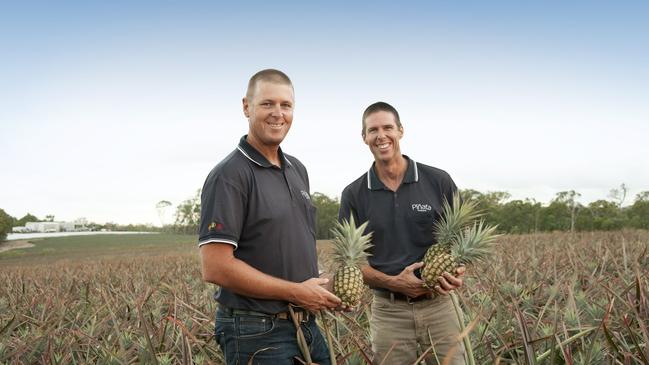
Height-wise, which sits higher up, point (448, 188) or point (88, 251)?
point (448, 188)

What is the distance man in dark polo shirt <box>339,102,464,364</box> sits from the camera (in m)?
4.32

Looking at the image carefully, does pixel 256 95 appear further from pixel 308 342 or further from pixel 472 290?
pixel 472 290

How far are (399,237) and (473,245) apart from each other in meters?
1.11

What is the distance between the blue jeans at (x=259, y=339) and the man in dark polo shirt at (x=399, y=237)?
1402 millimetres

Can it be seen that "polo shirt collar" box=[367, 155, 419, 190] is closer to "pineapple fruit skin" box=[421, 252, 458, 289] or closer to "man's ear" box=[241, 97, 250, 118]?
"pineapple fruit skin" box=[421, 252, 458, 289]

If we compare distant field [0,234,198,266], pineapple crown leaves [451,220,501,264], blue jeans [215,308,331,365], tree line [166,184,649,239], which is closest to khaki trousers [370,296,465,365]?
pineapple crown leaves [451,220,501,264]

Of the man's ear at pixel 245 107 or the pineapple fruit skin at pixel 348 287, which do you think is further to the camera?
the man's ear at pixel 245 107

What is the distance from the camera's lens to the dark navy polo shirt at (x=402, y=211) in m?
4.39

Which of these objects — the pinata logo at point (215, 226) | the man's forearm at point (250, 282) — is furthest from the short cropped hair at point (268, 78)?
the man's forearm at point (250, 282)

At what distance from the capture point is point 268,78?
10.2ft

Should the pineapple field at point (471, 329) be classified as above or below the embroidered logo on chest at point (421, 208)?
below

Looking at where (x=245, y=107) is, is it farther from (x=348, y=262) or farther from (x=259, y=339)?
(x=259, y=339)

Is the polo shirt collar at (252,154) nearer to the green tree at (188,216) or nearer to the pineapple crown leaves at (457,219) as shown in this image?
the pineapple crown leaves at (457,219)

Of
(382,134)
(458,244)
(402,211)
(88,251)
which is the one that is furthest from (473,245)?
(88,251)
